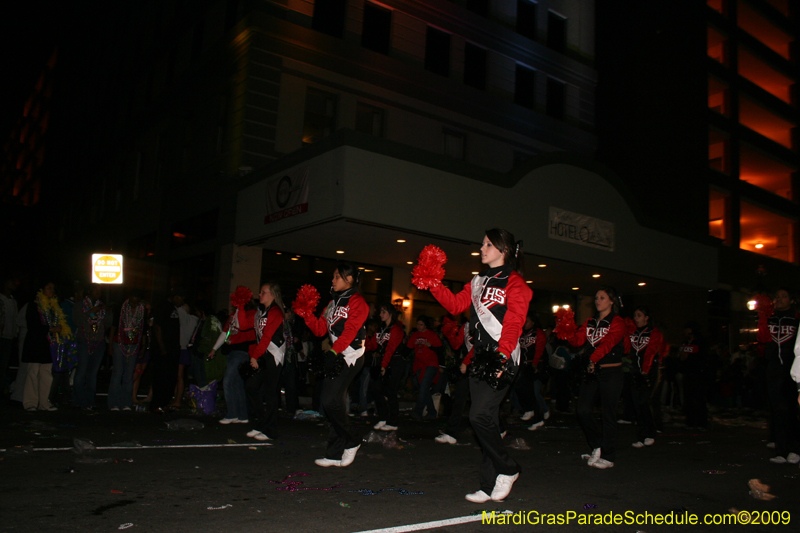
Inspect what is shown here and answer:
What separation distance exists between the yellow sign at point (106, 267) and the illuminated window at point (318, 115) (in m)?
6.09

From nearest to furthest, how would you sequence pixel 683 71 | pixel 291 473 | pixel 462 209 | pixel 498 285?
pixel 498 285, pixel 291 473, pixel 462 209, pixel 683 71

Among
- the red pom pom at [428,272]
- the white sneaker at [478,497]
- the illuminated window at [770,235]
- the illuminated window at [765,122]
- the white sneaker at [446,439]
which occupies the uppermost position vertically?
the illuminated window at [765,122]

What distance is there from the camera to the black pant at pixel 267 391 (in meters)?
7.31

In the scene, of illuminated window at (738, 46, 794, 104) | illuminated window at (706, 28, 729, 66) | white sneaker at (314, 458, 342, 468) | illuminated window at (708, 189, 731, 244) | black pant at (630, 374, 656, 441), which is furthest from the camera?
illuminated window at (738, 46, 794, 104)

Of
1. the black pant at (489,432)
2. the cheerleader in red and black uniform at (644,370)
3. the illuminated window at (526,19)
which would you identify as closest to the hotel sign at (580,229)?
the cheerleader in red and black uniform at (644,370)

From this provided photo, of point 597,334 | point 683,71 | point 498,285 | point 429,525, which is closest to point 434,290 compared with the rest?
point 498,285

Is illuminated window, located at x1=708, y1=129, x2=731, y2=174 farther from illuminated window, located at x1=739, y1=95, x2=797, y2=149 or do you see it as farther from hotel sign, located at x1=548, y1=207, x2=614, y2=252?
hotel sign, located at x1=548, y1=207, x2=614, y2=252

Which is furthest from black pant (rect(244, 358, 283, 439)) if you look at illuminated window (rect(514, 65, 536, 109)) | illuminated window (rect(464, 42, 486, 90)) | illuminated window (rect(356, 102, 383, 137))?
illuminated window (rect(514, 65, 536, 109))

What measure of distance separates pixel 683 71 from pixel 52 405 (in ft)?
87.3

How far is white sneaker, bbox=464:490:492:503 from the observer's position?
4586 millimetres

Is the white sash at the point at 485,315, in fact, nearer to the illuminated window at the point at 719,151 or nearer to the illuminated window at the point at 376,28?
the illuminated window at the point at 376,28

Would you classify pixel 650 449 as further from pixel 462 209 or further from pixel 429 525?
pixel 462 209

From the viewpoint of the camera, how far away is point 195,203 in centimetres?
1902

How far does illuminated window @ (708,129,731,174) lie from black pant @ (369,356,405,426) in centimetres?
2318
